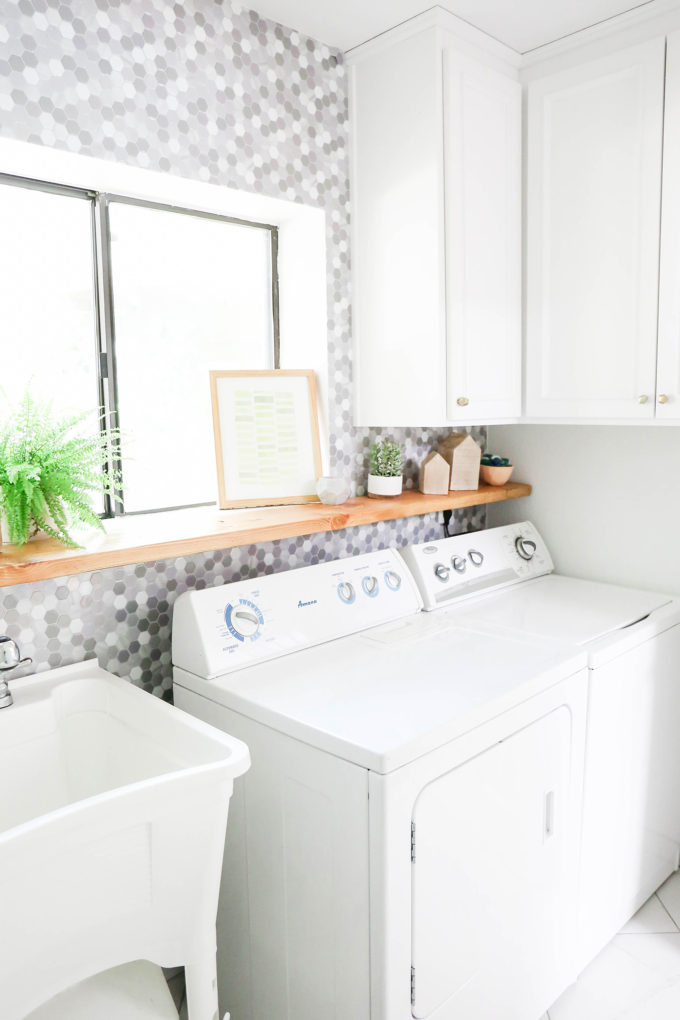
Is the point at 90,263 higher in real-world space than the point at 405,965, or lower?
higher

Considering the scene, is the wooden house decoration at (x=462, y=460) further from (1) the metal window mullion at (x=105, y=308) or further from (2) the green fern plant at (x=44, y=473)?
(2) the green fern plant at (x=44, y=473)

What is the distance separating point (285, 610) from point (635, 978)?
52.5 inches

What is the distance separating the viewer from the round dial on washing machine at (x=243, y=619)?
1746mm

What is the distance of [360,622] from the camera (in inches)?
77.9

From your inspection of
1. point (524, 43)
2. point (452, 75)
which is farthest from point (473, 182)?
point (524, 43)

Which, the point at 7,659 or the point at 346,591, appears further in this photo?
the point at 346,591

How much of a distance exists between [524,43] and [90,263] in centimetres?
136

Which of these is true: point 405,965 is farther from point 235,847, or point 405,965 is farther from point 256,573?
point 256,573

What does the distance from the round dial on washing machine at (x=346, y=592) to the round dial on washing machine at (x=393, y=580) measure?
138 mm

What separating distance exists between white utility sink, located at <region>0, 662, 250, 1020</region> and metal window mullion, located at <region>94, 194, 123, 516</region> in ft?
2.34

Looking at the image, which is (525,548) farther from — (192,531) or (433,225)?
(192,531)

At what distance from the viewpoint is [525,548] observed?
2570mm

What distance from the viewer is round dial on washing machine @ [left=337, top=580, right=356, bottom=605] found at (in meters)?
1.97

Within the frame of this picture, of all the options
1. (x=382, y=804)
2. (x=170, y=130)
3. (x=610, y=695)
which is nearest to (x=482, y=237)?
A: (x=170, y=130)
